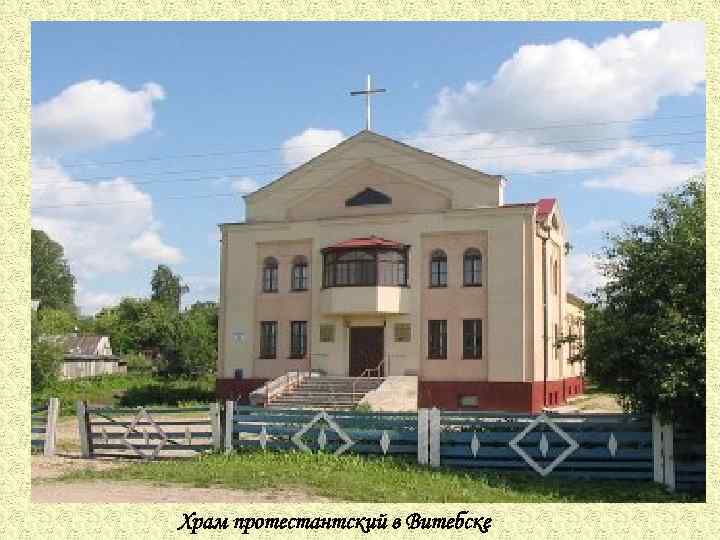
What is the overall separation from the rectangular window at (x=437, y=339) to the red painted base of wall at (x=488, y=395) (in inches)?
41.3

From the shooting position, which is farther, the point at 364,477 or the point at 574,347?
the point at 574,347

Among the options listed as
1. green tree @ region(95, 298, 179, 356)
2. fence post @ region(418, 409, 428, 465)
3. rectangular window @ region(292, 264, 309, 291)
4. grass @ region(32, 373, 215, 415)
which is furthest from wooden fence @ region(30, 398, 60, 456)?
green tree @ region(95, 298, 179, 356)

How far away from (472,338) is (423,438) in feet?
54.4

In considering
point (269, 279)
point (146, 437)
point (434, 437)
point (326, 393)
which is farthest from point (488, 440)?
point (269, 279)

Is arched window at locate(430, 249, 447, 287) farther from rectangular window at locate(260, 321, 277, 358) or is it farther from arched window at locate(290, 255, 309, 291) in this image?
rectangular window at locate(260, 321, 277, 358)

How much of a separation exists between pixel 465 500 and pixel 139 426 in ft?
23.7

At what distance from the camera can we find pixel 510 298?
3000 centimetres

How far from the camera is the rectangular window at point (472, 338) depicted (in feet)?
100

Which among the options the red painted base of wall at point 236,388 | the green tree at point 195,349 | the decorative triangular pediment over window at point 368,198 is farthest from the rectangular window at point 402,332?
the green tree at point 195,349

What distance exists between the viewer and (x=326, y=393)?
2948 centimetres

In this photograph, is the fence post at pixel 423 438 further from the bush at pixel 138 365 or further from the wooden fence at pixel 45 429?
the bush at pixel 138 365

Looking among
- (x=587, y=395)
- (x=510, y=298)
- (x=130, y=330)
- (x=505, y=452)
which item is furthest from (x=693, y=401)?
(x=130, y=330)

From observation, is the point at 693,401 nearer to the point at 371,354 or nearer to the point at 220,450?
the point at 220,450

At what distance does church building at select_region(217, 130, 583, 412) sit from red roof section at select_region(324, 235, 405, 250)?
80 millimetres
